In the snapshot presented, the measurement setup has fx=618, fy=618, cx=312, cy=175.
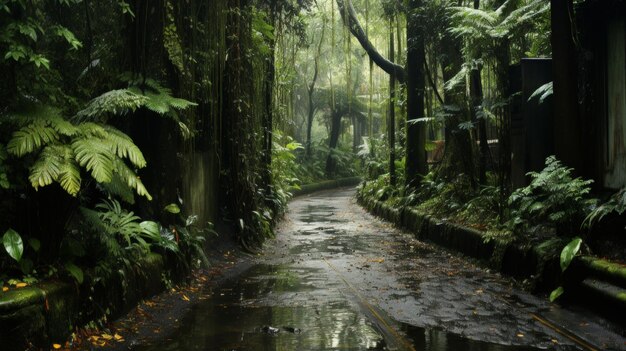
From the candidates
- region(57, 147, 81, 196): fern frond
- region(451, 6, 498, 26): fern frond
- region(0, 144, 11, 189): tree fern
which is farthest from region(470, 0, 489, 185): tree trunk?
region(0, 144, 11, 189): tree fern

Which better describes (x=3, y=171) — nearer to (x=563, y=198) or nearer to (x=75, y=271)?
(x=75, y=271)

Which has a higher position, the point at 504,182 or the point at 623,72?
the point at 623,72

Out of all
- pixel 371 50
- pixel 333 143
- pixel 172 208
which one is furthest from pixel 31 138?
pixel 333 143

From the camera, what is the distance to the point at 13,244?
449 cm

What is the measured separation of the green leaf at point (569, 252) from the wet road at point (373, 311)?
50 cm

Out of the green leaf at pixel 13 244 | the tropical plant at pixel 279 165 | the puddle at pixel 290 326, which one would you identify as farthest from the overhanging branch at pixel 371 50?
the green leaf at pixel 13 244

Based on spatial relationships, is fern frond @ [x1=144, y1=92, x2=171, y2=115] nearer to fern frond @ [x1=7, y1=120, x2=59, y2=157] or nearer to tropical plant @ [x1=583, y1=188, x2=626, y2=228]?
fern frond @ [x1=7, y1=120, x2=59, y2=157]

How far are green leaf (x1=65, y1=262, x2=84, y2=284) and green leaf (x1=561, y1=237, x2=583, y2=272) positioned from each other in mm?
4819

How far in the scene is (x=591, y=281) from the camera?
648 cm

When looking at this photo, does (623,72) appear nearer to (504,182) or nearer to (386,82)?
(504,182)

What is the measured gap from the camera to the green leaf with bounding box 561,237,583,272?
6.64 metres

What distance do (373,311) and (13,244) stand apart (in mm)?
3614

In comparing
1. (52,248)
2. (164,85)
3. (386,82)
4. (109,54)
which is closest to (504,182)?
(164,85)

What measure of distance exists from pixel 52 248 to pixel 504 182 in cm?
783
